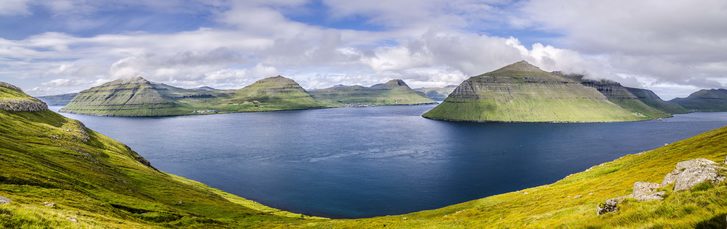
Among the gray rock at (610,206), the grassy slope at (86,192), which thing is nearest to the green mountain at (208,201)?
the grassy slope at (86,192)

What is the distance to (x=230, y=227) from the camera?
83625mm

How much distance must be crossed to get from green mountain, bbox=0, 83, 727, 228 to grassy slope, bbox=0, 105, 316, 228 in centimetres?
22

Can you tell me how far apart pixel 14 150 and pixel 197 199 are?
4804 cm

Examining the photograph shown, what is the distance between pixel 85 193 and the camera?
79688 mm

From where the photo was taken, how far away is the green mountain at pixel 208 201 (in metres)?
23.9

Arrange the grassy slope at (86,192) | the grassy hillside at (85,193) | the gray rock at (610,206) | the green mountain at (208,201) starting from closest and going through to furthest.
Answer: the green mountain at (208,201) → the gray rock at (610,206) → the grassy hillside at (85,193) → the grassy slope at (86,192)

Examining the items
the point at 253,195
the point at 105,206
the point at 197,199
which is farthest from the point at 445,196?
the point at 105,206

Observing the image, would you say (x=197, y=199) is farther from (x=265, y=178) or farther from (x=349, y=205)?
(x=265, y=178)

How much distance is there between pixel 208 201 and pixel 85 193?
39.7 meters

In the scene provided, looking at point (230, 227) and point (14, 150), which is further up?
point (14, 150)

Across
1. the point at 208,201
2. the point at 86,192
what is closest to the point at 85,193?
the point at 86,192

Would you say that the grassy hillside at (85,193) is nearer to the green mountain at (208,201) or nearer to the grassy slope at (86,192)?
the grassy slope at (86,192)

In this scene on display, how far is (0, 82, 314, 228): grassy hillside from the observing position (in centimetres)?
4375

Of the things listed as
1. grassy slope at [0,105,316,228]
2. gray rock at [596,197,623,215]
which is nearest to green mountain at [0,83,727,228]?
grassy slope at [0,105,316,228]
